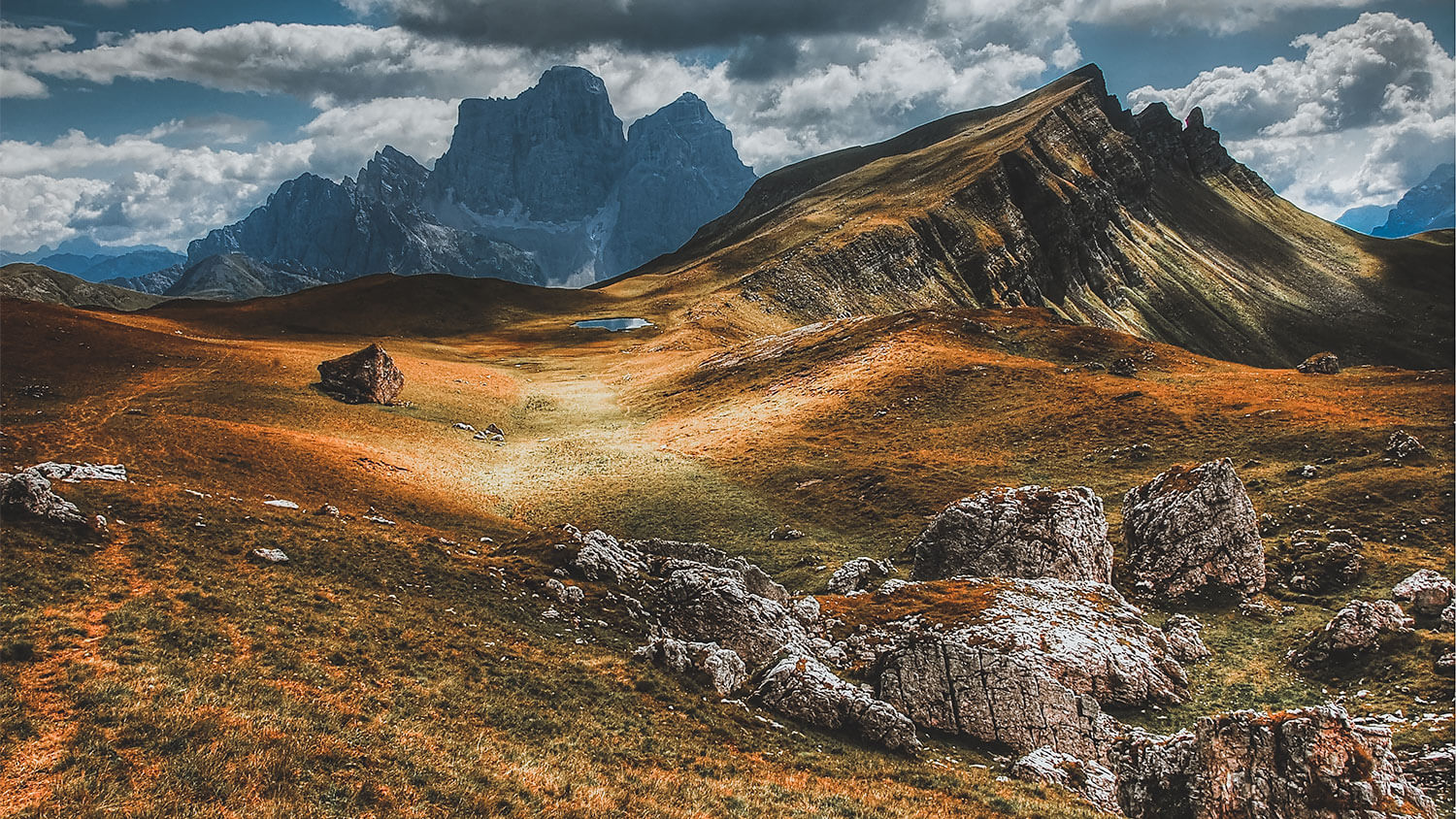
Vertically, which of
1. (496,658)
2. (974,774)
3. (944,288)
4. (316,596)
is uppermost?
(944,288)

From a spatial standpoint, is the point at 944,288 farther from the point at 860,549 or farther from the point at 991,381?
the point at 860,549

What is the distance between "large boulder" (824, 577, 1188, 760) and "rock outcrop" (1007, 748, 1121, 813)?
0.81 m

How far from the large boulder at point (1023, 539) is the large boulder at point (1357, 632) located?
29.9 feet

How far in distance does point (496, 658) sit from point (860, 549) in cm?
2581

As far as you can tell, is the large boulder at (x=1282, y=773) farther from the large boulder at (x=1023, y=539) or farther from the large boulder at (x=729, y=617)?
the large boulder at (x=1023, y=539)

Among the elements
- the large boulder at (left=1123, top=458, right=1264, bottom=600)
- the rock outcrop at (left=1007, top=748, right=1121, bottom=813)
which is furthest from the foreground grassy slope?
the large boulder at (left=1123, top=458, right=1264, bottom=600)

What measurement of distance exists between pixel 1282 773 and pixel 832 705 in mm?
12919

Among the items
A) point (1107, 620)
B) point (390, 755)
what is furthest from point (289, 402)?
point (1107, 620)

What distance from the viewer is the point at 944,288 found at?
19062cm

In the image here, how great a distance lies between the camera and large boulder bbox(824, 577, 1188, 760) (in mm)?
24781

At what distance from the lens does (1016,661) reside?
2580 centimetres

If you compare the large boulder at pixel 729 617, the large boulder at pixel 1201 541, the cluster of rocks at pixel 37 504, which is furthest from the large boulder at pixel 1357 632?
the cluster of rocks at pixel 37 504

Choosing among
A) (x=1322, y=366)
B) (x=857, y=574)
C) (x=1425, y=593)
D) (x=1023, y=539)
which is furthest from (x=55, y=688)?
(x=1322, y=366)

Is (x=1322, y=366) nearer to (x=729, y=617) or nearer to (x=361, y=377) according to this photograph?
(x=729, y=617)
